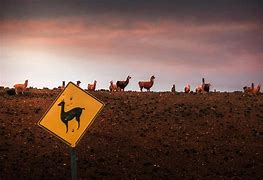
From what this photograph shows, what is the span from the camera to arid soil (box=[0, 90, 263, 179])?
31641 millimetres

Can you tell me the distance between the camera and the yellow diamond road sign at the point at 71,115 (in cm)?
1062

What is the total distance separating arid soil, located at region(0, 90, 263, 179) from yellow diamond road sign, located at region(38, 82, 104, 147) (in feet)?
64.9

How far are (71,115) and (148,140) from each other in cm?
2781

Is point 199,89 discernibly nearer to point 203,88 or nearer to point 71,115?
point 203,88

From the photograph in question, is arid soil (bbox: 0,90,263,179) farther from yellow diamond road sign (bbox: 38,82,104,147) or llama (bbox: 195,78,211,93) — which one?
yellow diamond road sign (bbox: 38,82,104,147)

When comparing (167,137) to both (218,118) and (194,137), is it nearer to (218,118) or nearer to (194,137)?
(194,137)

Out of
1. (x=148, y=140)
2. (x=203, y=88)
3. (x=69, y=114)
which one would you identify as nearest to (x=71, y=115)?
(x=69, y=114)

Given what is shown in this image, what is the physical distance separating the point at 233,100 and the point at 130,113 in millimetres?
11158

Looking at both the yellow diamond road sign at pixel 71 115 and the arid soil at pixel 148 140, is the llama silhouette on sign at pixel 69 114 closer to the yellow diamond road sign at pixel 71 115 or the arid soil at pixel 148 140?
the yellow diamond road sign at pixel 71 115

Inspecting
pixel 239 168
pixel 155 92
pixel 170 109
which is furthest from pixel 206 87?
pixel 239 168

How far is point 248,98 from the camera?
168 feet

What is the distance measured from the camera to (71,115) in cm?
1058

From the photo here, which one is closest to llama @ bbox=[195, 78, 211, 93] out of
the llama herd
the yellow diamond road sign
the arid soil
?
the llama herd

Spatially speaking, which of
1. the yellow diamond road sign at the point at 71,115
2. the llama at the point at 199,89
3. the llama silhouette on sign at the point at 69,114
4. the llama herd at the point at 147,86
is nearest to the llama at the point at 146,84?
the llama herd at the point at 147,86
